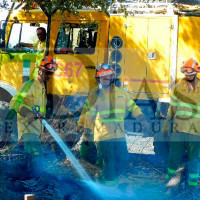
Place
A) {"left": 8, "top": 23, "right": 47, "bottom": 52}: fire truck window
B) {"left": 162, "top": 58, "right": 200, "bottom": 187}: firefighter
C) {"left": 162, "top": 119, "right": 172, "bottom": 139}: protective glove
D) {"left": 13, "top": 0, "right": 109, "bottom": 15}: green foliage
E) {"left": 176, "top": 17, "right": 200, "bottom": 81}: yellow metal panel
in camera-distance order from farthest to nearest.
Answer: {"left": 8, "top": 23, "right": 47, "bottom": 52}: fire truck window, {"left": 176, "top": 17, "right": 200, "bottom": 81}: yellow metal panel, {"left": 13, "top": 0, "right": 109, "bottom": 15}: green foliage, {"left": 162, "top": 119, "right": 172, "bottom": 139}: protective glove, {"left": 162, "top": 58, "right": 200, "bottom": 187}: firefighter

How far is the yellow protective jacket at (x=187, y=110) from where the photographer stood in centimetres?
589

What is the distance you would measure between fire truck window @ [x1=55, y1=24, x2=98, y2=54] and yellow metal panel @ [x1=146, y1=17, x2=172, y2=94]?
1.12 m

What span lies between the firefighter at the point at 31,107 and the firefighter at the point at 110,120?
34.8 inches

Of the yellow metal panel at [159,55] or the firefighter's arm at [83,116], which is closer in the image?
the firefighter's arm at [83,116]

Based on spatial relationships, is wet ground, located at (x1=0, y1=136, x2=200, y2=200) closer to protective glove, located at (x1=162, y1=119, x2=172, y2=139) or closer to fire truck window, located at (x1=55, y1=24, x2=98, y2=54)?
protective glove, located at (x1=162, y1=119, x2=172, y2=139)

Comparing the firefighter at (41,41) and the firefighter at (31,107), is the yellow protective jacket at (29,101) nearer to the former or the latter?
the firefighter at (31,107)

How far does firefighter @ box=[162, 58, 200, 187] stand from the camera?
5875mm

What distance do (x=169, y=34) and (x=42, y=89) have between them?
2.94 meters

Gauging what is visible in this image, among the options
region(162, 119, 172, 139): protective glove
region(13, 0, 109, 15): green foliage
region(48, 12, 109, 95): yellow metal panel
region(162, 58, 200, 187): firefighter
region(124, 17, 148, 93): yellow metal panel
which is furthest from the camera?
region(48, 12, 109, 95): yellow metal panel

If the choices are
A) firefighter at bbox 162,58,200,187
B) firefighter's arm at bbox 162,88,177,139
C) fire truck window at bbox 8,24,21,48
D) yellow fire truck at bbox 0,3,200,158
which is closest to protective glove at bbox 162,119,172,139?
firefighter's arm at bbox 162,88,177,139

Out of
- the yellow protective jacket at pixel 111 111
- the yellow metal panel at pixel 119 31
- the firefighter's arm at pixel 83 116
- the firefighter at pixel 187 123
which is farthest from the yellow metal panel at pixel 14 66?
the firefighter at pixel 187 123

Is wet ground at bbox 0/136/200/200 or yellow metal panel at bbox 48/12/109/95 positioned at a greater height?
yellow metal panel at bbox 48/12/109/95

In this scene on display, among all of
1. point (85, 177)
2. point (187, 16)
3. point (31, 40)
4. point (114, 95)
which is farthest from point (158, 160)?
point (31, 40)

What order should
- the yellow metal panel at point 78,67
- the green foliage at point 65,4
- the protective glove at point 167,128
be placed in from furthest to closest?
the yellow metal panel at point 78,67 < the green foliage at point 65,4 < the protective glove at point 167,128
